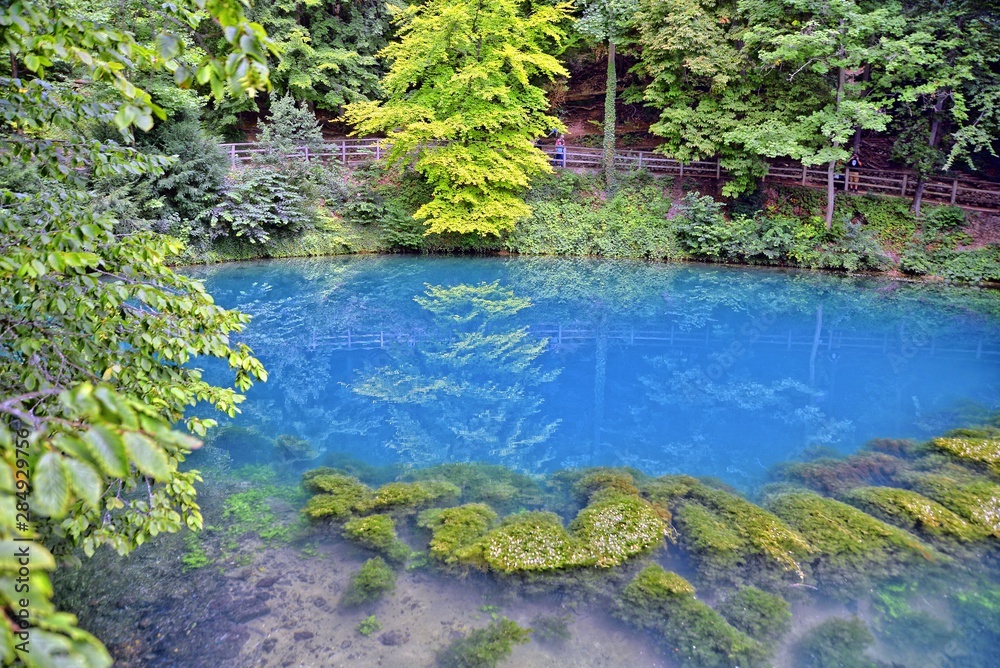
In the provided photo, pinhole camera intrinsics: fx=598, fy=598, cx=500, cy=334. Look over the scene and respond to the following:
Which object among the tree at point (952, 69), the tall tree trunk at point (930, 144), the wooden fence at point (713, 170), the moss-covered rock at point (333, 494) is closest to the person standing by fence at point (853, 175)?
the wooden fence at point (713, 170)

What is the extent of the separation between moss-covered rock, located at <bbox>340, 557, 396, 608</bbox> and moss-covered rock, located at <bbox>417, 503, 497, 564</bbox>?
0.52 m

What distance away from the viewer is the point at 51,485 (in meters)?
1.58

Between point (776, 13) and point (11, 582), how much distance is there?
2172 cm

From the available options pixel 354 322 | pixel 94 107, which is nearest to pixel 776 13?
pixel 354 322

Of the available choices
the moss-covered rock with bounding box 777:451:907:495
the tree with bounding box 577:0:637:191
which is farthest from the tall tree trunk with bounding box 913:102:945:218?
the moss-covered rock with bounding box 777:451:907:495

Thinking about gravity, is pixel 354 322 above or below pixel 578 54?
below

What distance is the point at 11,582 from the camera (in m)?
1.42

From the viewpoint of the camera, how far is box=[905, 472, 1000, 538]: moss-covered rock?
6.49 metres

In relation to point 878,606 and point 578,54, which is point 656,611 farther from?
point 578,54

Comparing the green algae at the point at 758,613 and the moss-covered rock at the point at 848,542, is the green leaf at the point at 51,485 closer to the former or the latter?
the green algae at the point at 758,613

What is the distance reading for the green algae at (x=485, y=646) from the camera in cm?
457

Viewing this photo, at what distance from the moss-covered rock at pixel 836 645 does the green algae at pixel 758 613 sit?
0.65ft

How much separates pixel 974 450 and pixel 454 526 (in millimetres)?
7086

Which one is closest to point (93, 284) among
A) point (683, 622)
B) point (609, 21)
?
point (683, 622)
